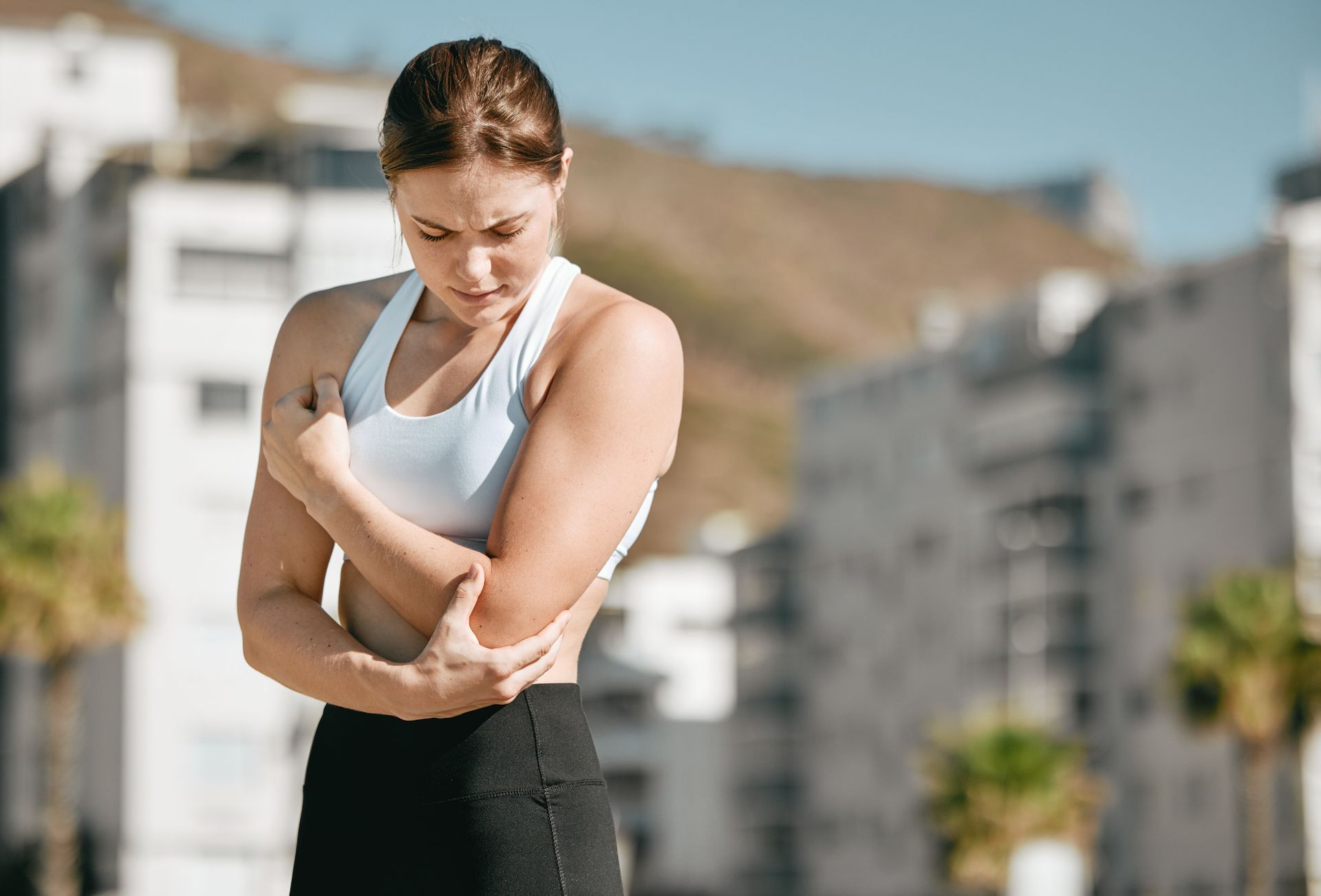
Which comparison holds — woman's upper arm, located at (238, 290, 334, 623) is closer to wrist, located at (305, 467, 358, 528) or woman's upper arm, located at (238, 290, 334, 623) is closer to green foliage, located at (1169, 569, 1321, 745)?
wrist, located at (305, 467, 358, 528)

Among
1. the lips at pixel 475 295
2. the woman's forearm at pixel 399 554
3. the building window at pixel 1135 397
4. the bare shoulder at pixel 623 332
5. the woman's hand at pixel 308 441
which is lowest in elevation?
the woman's forearm at pixel 399 554

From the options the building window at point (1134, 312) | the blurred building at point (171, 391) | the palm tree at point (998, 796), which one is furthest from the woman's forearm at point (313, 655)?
the building window at point (1134, 312)

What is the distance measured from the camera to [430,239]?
274cm

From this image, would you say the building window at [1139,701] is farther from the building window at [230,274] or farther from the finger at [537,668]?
the finger at [537,668]

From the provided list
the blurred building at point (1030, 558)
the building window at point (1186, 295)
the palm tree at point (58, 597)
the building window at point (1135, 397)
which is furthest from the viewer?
the building window at point (1135, 397)

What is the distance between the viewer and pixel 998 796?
46.5 meters

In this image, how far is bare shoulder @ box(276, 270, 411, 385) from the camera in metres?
2.97

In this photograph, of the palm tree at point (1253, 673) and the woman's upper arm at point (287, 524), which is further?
the palm tree at point (1253, 673)

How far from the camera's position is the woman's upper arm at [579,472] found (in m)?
2.71

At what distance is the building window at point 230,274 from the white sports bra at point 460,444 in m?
53.8

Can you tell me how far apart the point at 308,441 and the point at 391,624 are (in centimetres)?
28

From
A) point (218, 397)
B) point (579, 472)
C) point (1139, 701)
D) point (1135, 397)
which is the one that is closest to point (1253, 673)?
point (1139, 701)

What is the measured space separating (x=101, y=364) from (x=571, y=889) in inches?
2275

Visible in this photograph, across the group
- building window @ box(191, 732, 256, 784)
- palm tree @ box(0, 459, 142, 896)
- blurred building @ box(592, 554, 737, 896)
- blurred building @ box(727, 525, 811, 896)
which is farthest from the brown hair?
blurred building @ box(727, 525, 811, 896)
